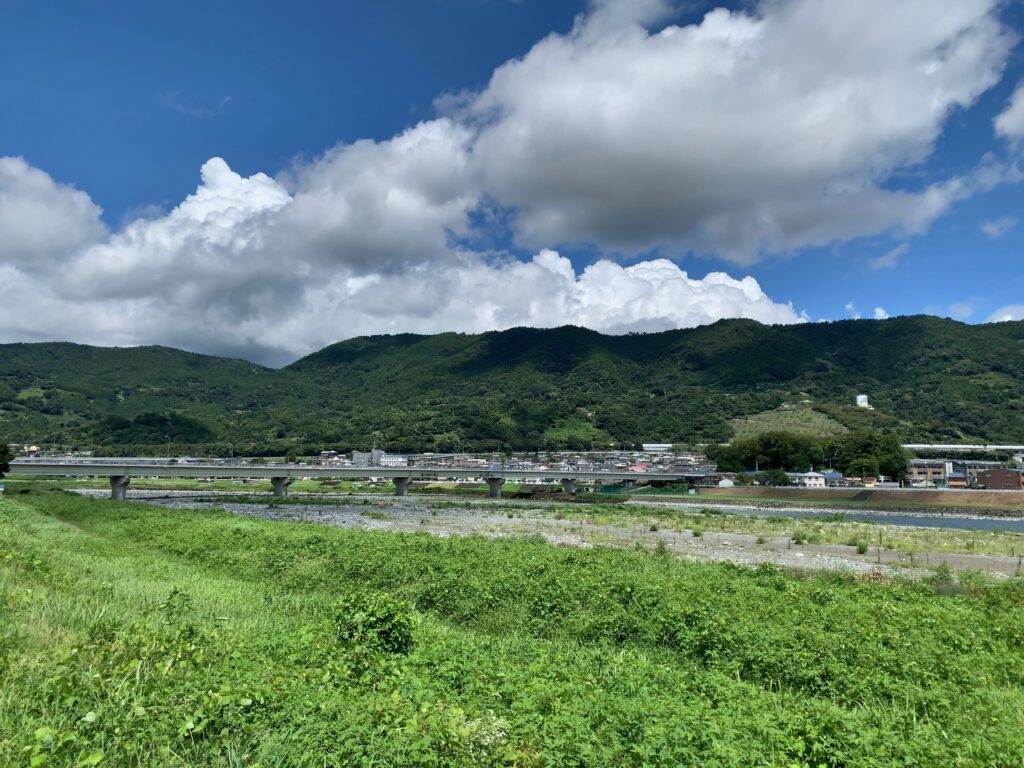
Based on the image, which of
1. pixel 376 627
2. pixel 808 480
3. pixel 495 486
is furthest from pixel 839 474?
pixel 376 627

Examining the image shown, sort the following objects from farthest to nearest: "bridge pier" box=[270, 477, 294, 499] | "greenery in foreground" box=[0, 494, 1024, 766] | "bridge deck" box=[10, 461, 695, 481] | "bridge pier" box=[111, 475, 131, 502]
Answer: "bridge pier" box=[270, 477, 294, 499], "bridge pier" box=[111, 475, 131, 502], "bridge deck" box=[10, 461, 695, 481], "greenery in foreground" box=[0, 494, 1024, 766]

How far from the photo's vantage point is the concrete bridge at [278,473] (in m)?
78.1

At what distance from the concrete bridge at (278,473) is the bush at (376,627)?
79.6 metres

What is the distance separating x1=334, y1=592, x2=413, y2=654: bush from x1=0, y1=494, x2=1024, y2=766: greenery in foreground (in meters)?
0.04

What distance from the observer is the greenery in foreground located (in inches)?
250

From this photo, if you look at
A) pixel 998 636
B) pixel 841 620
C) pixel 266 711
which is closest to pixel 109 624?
pixel 266 711

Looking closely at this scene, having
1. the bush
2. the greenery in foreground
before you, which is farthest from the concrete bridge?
the bush

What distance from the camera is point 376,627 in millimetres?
10727

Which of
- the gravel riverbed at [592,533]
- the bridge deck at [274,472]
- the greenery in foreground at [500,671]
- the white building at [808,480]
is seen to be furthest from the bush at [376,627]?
the white building at [808,480]

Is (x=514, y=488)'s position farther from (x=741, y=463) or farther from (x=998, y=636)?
(x=998, y=636)

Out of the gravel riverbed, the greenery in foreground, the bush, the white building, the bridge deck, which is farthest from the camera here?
the white building

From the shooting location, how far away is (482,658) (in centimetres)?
1012

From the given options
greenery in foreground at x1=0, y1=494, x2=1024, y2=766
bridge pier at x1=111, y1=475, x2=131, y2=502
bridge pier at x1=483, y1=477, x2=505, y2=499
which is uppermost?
greenery in foreground at x1=0, y1=494, x2=1024, y2=766

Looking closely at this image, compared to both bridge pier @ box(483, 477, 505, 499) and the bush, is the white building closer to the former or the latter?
bridge pier @ box(483, 477, 505, 499)
